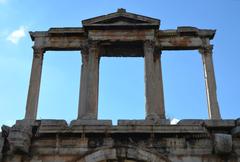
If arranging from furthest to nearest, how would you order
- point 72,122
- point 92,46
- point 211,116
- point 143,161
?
point 92,46 → point 211,116 → point 72,122 → point 143,161

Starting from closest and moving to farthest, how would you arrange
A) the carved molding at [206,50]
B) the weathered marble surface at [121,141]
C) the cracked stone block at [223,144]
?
the cracked stone block at [223,144]
the weathered marble surface at [121,141]
the carved molding at [206,50]

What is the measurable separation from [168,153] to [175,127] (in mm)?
700

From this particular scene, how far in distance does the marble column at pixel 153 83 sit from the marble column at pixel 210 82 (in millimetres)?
1381

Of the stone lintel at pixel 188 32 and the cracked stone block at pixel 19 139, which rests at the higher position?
the stone lintel at pixel 188 32

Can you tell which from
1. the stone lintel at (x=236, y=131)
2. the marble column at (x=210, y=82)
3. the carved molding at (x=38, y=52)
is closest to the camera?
the stone lintel at (x=236, y=131)

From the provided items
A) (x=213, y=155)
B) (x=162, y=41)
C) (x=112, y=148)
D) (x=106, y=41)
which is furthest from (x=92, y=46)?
(x=213, y=155)

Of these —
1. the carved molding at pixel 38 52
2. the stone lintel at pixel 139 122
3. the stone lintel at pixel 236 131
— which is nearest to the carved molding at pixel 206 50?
the stone lintel at pixel 236 131

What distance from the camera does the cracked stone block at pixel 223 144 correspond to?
9977mm

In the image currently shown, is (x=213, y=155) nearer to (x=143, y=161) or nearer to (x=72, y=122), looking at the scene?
(x=143, y=161)

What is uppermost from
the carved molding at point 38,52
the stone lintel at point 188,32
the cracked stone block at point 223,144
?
the stone lintel at point 188,32

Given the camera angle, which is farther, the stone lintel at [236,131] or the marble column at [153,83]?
the marble column at [153,83]

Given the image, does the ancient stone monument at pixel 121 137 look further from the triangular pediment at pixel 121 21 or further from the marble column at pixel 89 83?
the triangular pediment at pixel 121 21

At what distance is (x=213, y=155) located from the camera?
10211 mm

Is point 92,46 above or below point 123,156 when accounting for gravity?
above
